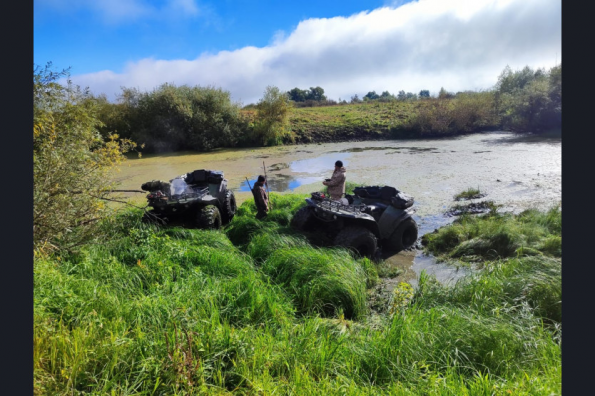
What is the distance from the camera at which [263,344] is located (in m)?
2.88

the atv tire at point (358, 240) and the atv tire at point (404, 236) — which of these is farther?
the atv tire at point (404, 236)

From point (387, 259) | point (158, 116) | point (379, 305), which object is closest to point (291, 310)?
point (379, 305)

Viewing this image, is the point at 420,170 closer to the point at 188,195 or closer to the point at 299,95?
the point at 188,195

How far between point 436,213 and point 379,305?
4.85 meters

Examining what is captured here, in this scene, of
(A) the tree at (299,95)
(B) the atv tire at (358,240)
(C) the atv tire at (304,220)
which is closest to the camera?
(B) the atv tire at (358,240)

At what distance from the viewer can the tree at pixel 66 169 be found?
146 inches

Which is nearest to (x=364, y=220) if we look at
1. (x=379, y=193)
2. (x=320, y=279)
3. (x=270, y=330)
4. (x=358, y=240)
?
(x=358, y=240)

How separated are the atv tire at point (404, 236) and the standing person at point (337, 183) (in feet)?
3.97

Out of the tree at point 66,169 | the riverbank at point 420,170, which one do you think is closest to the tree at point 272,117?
the riverbank at point 420,170

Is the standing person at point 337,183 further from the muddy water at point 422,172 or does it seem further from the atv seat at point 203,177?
the atv seat at point 203,177

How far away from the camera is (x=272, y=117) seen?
2477cm

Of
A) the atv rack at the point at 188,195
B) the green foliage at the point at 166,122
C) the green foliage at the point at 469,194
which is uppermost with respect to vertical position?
the green foliage at the point at 166,122

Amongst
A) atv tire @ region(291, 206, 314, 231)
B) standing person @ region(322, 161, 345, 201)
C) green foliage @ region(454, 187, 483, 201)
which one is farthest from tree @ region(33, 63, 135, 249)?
green foliage @ region(454, 187, 483, 201)

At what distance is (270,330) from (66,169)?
2.97 metres
